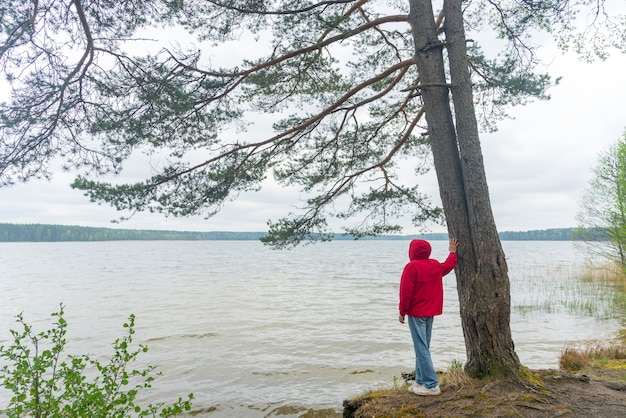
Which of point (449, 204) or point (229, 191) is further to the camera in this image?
point (229, 191)

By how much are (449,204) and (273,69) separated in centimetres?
361

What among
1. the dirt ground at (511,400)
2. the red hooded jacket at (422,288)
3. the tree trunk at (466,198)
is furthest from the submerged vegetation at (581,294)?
the red hooded jacket at (422,288)

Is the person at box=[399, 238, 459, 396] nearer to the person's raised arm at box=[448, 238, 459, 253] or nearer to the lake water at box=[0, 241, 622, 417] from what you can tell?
the person's raised arm at box=[448, 238, 459, 253]

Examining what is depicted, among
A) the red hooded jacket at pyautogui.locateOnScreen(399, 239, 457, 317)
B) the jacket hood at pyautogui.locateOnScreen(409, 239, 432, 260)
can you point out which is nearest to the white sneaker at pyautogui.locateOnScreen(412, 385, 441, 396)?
the red hooded jacket at pyautogui.locateOnScreen(399, 239, 457, 317)

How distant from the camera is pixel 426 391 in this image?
430 centimetres

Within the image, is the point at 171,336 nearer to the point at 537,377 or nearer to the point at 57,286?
the point at 537,377

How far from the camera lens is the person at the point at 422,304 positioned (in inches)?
170

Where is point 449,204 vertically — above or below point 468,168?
below

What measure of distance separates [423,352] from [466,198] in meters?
1.84

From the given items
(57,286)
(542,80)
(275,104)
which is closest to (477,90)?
(542,80)

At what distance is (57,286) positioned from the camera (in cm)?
2266

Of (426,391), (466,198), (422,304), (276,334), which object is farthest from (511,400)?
(276,334)

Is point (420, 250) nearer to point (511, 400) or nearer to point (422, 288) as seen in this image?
point (422, 288)

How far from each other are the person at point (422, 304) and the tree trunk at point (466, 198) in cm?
31
